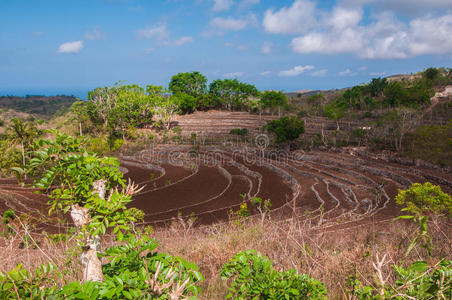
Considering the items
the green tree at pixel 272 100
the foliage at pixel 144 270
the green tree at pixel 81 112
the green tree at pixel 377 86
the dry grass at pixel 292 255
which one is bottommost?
the dry grass at pixel 292 255

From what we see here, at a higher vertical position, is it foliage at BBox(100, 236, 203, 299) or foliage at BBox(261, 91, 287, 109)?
foliage at BBox(261, 91, 287, 109)

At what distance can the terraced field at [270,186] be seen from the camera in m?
16.1

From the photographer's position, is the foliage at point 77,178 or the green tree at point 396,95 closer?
the foliage at point 77,178

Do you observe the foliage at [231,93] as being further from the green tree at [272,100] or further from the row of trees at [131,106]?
the green tree at [272,100]

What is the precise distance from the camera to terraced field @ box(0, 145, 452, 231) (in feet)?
52.9

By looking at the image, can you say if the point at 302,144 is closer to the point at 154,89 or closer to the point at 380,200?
the point at 380,200

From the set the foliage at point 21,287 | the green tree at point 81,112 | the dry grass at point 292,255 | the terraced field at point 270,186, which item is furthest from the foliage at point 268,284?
the green tree at point 81,112

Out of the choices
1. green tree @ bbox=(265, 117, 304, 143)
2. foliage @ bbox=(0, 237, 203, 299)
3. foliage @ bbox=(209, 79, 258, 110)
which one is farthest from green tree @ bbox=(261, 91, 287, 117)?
foliage @ bbox=(0, 237, 203, 299)

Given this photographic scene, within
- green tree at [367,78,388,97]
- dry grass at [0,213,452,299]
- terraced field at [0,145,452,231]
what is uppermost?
green tree at [367,78,388,97]

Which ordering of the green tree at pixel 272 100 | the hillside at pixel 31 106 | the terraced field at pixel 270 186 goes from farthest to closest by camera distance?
the hillside at pixel 31 106, the green tree at pixel 272 100, the terraced field at pixel 270 186

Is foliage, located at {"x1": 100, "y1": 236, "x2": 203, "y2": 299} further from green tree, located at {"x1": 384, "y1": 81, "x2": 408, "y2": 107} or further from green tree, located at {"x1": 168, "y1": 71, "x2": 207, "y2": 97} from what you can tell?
green tree, located at {"x1": 168, "y1": 71, "x2": 207, "y2": 97}

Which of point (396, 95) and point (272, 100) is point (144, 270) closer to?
point (396, 95)

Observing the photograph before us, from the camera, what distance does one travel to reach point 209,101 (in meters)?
62.6

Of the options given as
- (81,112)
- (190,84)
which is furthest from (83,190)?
(190,84)
